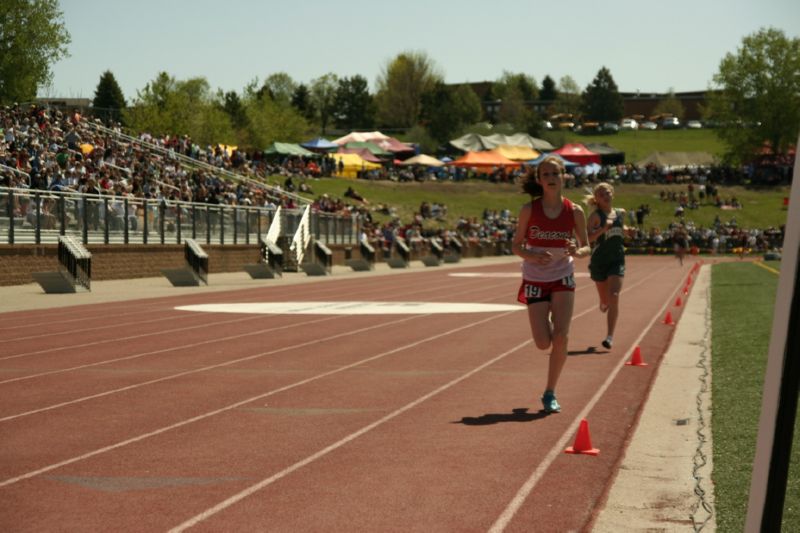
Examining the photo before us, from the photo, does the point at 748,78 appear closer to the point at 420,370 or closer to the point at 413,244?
the point at 413,244

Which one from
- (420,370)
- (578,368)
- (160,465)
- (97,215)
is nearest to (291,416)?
(160,465)

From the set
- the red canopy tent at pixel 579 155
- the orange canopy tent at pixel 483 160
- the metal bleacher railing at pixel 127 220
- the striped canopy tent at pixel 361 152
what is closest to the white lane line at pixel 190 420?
the metal bleacher railing at pixel 127 220

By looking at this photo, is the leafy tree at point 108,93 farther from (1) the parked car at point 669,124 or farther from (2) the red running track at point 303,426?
(2) the red running track at point 303,426

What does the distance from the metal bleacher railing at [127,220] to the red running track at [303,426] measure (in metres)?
10.7

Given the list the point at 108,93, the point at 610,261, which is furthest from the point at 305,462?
the point at 108,93

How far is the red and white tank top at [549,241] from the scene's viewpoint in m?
9.30

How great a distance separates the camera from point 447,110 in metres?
140

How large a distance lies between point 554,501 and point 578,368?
6.66 metres

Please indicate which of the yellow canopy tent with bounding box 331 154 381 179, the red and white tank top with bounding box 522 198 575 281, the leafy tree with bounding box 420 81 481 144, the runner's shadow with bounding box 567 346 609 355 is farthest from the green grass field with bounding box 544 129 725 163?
the red and white tank top with bounding box 522 198 575 281

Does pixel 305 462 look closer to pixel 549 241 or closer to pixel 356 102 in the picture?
pixel 549 241

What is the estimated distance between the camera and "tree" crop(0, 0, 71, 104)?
55.4m

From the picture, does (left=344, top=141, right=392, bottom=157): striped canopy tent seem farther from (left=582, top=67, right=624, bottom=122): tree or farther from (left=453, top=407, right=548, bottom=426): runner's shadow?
(left=582, top=67, right=624, bottom=122): tree

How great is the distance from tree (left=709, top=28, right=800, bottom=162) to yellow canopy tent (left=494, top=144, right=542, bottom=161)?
13.2m

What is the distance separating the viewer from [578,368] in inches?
512
